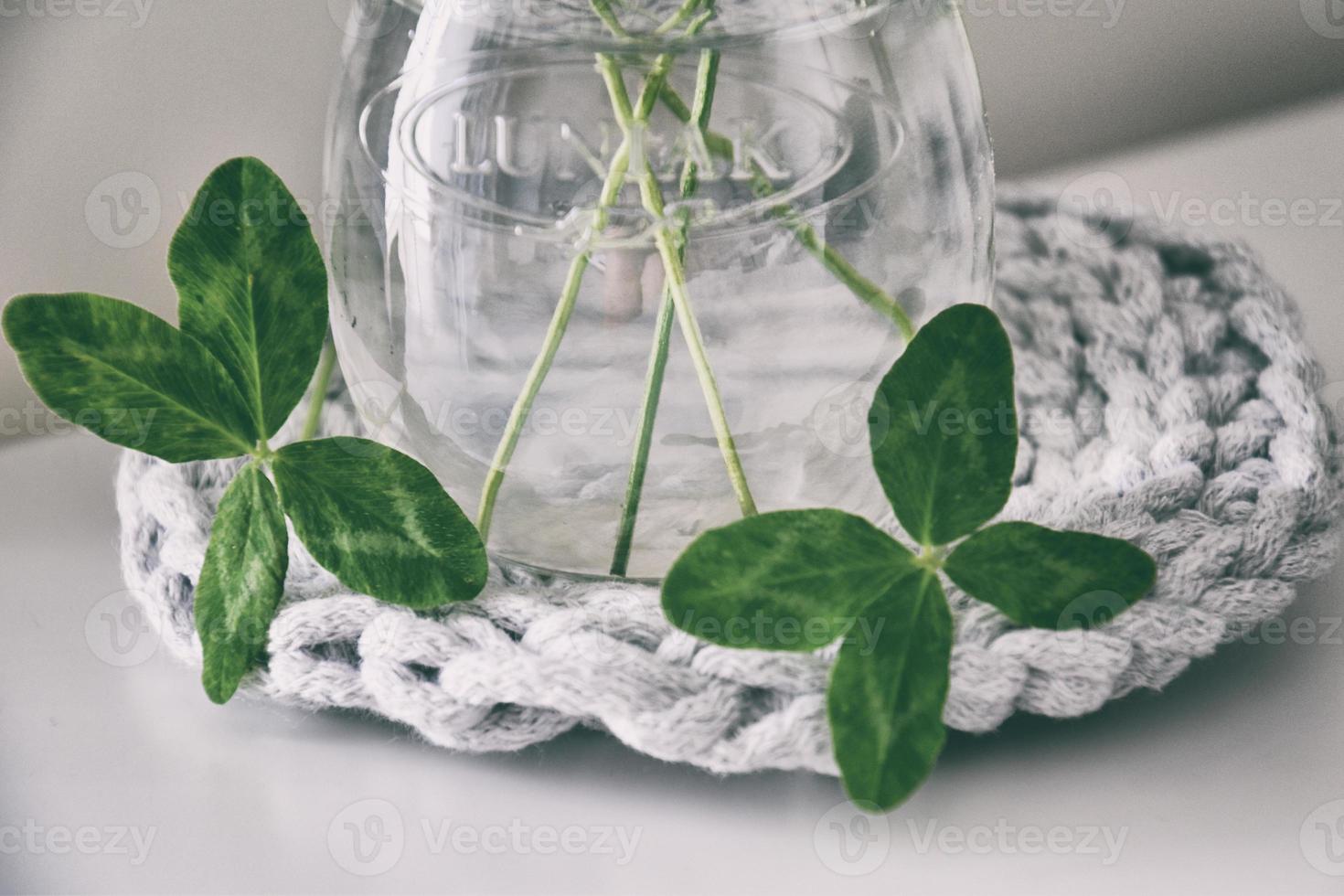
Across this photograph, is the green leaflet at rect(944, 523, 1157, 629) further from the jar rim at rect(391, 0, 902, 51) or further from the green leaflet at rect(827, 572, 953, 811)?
the jar rim at rect(391, 0, 902, 51)

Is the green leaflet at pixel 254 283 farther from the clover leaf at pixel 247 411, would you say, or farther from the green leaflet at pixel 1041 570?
the green leaflet at pixel 1041 570

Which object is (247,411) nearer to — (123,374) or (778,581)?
(123,374)

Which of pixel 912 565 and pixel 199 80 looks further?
pixel 199 80

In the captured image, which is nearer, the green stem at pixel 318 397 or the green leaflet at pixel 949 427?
the green leaflet at pixel 949 427

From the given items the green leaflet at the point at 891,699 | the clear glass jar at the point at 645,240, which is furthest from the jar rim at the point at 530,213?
the green leaflet at the point at 891,699

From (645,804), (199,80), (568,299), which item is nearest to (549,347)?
(568,299)

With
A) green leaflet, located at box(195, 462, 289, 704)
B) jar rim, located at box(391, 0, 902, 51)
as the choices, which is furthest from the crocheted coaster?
jar rim, located at box(391, 0, 902, 51)
